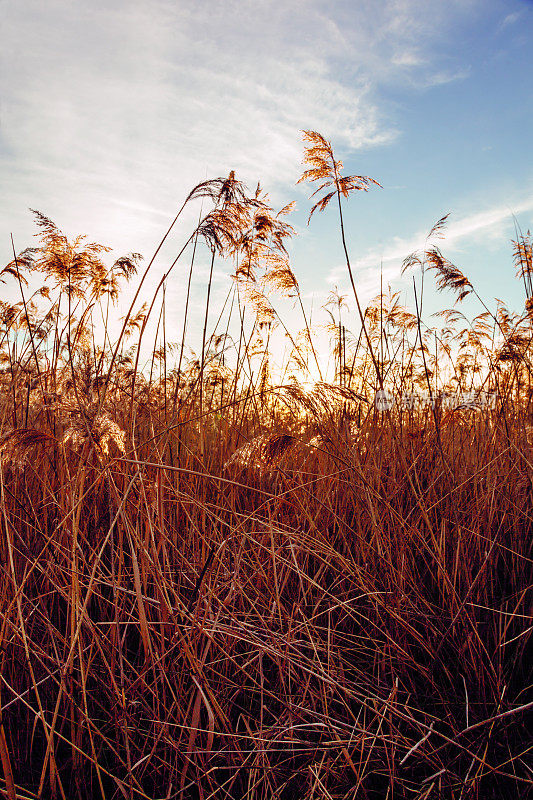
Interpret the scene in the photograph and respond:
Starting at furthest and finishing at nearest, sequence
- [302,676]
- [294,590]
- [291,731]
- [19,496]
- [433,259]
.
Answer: [433,259]
[19,496]
[294,590]
[302,676]
[291,731]

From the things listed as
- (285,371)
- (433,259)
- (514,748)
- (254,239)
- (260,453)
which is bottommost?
(514,748)

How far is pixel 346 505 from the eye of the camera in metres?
2.18

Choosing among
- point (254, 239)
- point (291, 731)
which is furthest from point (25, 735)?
point (254, 239)

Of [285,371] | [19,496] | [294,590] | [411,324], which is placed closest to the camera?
[294,590]

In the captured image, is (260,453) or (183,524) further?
(183,524)

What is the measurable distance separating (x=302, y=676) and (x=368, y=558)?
0.57 metres

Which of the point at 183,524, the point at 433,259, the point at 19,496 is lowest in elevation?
the point at 183,524

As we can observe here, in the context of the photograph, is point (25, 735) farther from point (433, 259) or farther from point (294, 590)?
point (433, 259)

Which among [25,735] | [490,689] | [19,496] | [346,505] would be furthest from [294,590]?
[19,496]

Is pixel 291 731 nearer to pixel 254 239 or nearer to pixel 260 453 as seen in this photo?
pixel 260 453

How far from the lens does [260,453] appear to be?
59.0 inches

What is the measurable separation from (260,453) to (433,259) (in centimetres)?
237

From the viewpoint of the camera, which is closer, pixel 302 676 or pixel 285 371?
pixel 302 676

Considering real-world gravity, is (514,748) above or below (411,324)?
below
